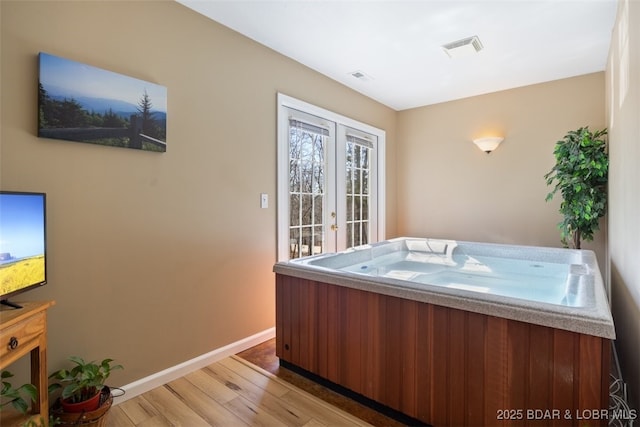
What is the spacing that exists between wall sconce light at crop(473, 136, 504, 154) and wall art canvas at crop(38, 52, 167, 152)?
3.38 meters

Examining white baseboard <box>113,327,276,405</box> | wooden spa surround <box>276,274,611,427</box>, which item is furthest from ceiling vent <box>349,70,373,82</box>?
white baseboard <box>113,327,276,405</box>

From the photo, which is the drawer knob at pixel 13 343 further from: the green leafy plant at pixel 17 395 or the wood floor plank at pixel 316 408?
the wood floor plank at pixel 316 408

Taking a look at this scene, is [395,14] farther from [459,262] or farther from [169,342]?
[169,342]

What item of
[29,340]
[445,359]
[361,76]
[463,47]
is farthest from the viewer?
[361,76]

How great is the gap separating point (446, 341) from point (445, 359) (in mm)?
83

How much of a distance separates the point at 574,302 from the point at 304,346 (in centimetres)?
145

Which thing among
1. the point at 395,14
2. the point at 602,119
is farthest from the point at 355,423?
the point at 602,119

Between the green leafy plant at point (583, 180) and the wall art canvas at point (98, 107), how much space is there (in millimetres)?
3418

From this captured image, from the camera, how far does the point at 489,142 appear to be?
151 inches

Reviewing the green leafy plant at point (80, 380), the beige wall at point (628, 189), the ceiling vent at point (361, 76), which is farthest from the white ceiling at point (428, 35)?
the green leafy plant at point (80, 380)

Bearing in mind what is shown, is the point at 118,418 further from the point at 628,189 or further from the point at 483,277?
the point at 628,189

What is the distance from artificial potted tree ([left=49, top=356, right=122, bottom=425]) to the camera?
1.55m

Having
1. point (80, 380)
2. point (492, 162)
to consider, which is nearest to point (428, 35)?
point (492, 162)

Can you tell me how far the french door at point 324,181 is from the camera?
9.83ft
